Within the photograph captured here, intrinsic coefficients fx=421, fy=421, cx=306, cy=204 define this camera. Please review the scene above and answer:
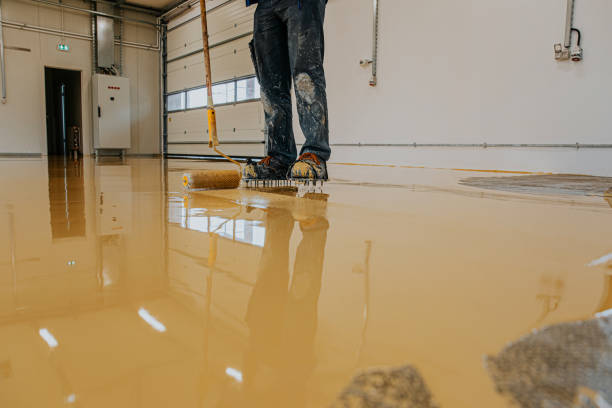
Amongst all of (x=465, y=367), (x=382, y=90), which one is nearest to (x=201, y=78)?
(x=382, y=90)

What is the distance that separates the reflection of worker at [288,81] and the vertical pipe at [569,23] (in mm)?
3352

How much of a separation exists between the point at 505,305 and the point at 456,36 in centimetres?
551

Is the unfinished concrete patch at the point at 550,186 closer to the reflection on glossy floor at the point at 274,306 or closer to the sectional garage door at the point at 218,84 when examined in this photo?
the reflection on glossy floor at the point at 274,306

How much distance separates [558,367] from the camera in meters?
0.38

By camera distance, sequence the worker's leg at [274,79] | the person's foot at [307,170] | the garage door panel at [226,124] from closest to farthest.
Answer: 1. the person's foot at [307,170]
2. the worker's leg at [274,79]
3. the garage door panel at [226,124]

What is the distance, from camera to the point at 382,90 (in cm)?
617

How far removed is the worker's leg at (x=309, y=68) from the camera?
216cm

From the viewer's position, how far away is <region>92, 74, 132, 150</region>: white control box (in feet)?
32.9

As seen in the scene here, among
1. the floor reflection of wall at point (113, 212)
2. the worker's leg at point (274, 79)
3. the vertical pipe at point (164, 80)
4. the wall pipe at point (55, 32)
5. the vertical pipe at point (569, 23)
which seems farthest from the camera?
the vertical pipe at point (164, 80)

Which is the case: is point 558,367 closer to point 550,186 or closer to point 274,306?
point 274,306

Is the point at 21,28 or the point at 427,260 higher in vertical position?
the point at 21,28

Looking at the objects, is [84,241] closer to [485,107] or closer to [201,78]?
[485,107]

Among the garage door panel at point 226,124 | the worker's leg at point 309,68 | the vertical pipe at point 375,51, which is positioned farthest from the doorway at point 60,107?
the worker's leg at point 309,68

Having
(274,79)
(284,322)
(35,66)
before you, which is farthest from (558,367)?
(35,66)
